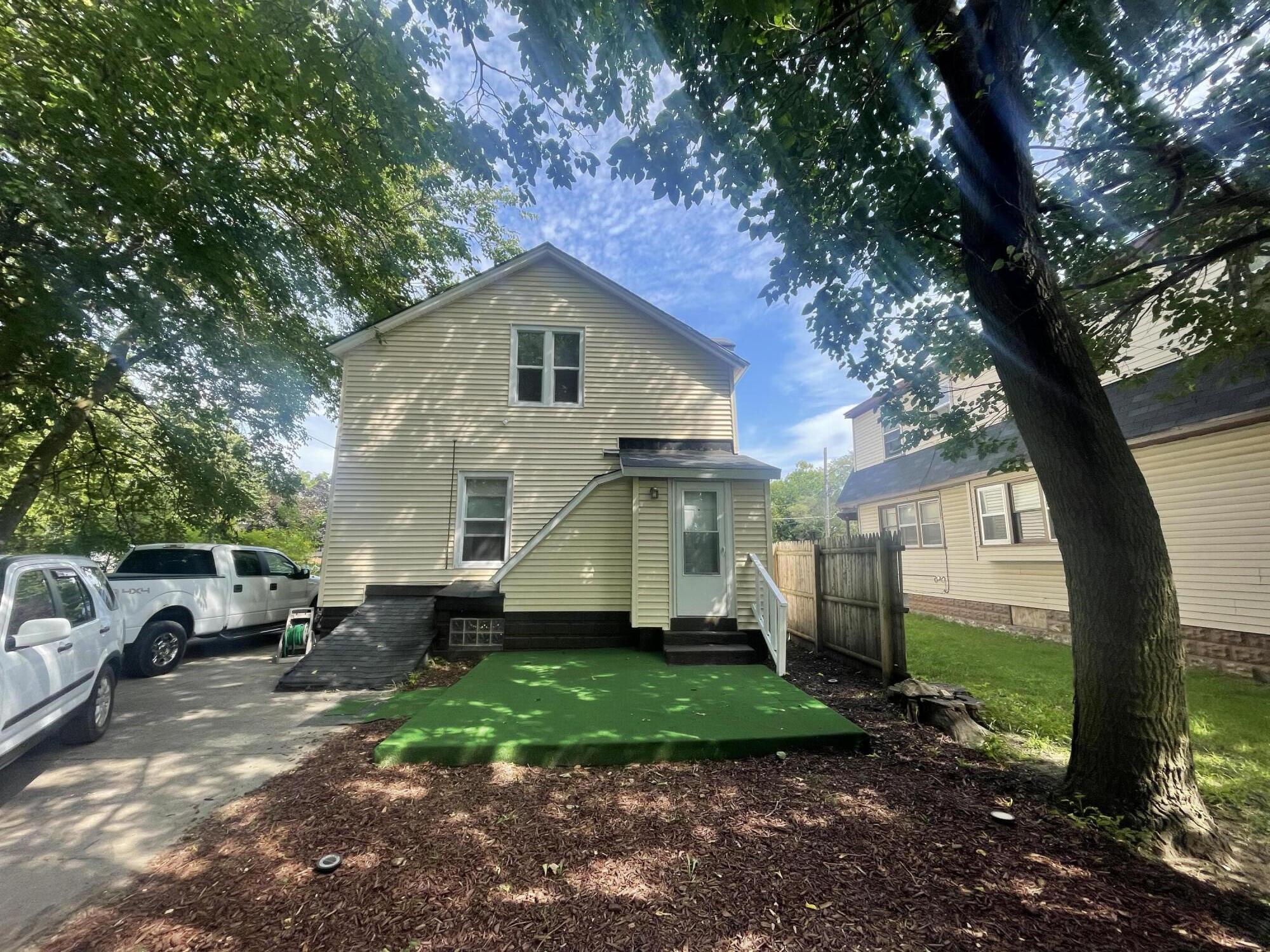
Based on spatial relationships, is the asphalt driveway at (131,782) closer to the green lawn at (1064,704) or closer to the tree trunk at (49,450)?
the tree trunk at (49,450)

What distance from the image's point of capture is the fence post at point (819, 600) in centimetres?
786

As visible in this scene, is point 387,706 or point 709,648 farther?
point 709,648

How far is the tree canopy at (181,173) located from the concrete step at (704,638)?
6.12m

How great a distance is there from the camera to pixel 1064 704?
5512 mm

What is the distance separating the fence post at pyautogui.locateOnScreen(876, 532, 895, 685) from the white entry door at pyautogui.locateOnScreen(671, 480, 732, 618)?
205 cm

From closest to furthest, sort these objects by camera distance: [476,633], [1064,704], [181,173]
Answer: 1. [1064,704]
2. [181,173]
3. [476,633]

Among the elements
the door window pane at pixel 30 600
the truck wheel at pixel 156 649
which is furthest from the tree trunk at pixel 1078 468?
the truck wheel at pixel 156 649

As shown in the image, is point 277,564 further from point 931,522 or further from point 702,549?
point 931,522

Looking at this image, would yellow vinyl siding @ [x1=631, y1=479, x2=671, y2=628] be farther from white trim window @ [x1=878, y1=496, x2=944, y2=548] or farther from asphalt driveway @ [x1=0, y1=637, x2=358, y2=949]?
white trim window @ [x1=878, y1=496, x2=944, y2=548]

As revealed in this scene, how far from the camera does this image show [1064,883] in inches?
97.5

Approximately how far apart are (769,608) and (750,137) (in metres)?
5.47

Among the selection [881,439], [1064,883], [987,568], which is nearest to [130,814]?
[1064,883]

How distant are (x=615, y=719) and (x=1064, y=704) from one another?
17.1ft

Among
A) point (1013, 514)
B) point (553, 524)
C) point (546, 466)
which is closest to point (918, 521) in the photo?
point (1013, 514)
